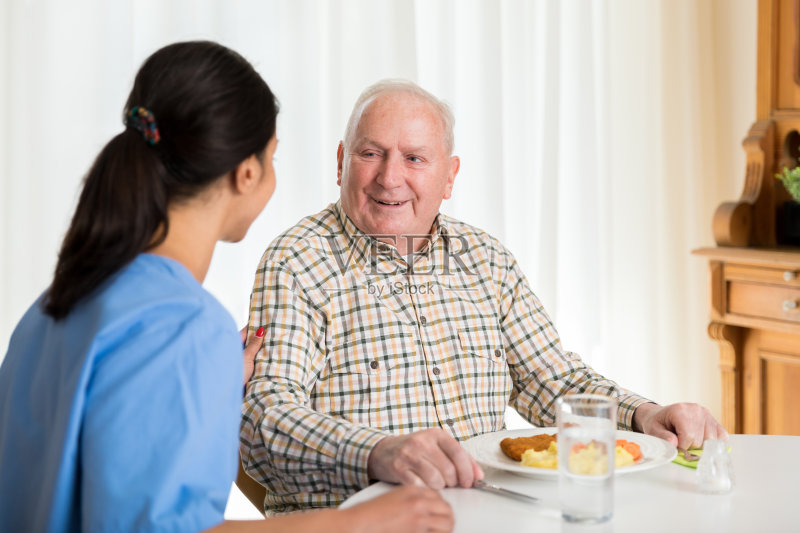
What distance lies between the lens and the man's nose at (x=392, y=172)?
1.93 m

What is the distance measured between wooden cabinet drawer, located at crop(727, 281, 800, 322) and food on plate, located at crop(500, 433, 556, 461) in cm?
179

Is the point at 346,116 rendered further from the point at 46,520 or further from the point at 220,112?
the point at 46,520

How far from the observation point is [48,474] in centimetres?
101

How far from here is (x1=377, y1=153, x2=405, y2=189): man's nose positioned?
193cm

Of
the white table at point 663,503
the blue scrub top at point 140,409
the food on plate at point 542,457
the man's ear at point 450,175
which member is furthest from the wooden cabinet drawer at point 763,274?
the blue scrub top at point 140,409

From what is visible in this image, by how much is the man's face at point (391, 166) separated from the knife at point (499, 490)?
79cm

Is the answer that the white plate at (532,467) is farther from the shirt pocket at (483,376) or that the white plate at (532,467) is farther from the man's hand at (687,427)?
the shirt pocket at (483,376)

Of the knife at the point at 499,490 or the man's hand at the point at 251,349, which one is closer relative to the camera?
the knife at the point at 499,490

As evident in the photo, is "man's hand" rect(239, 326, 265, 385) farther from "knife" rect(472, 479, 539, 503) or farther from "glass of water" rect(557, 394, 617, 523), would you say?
"glass of water" rect(557, 394, 617, 523)

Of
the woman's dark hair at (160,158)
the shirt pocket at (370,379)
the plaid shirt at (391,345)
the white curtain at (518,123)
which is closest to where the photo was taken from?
the woman's dark hair at (160,158)

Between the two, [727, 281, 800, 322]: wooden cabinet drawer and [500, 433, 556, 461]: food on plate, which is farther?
[727, 281, 800, 322]: wooden cabinet drawer

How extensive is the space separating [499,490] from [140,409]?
1.74 feet

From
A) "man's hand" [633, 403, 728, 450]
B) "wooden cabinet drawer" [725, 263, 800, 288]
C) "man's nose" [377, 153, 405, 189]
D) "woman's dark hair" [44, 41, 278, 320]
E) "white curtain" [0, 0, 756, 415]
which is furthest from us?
"wooden cabinet drawer" [725, 263, 800, 288]

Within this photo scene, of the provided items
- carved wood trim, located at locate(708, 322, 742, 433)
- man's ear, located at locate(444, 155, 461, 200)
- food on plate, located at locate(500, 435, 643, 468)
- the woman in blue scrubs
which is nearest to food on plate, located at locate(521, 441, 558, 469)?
food on plate, located at locate(500, 435, 643, 468)
